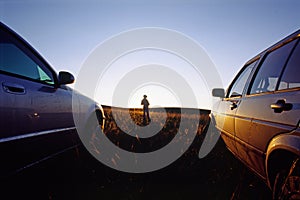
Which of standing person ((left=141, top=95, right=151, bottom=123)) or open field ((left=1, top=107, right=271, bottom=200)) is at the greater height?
open field ((left=1, top=107, right=271, bottom=200))

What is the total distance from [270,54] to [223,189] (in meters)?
1.75

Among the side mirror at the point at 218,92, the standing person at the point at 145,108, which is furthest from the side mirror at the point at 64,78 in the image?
the standing person at the point at 145,108

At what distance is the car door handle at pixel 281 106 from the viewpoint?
1.87m

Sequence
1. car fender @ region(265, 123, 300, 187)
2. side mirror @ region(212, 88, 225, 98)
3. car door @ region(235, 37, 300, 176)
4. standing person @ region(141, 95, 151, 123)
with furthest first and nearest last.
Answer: standing person @ region(141, 95, 151, 123), side mirror @ region(212, 88, 225, 98), car door @ region(235, 37, 300, 176), car fender @ region(265, 123, 300, 187)

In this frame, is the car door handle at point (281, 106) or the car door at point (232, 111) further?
the car door at point (232, 111)

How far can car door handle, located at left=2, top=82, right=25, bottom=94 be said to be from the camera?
2.12 meters

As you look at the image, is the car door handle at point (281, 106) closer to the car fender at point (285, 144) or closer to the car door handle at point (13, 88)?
the car fender at point (285, 144)

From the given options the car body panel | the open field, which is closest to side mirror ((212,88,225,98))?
the open field

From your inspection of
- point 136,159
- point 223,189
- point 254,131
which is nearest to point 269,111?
point 254,131

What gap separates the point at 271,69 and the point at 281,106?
3.26 ft

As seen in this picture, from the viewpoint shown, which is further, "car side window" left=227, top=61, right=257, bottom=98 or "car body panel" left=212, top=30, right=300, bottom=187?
"car side window" left=227, top=61, right=257, bottom=98

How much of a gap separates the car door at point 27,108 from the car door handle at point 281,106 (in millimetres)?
2248

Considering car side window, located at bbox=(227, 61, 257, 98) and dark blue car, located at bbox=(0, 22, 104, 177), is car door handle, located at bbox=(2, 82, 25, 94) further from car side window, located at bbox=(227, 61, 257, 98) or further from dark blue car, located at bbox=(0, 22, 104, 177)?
car side window, located at bbox=(227, 61, 257, 98)

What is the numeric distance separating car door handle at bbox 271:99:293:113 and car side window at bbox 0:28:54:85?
2397 millimetres
